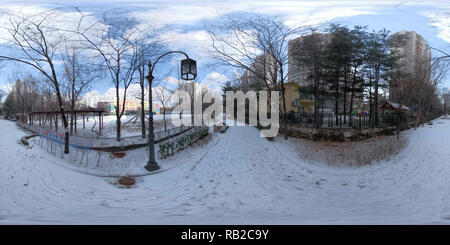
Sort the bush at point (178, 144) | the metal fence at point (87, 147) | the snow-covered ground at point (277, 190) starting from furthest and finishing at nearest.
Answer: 1. the bush at point (178, 144)
2. the metal fence at point (87, 147)
3. the snow-covered ground at point (277, 190)

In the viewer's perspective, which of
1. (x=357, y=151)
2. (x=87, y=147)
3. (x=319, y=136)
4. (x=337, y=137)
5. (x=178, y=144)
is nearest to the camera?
(x=357, y=151)

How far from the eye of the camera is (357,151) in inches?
82.9

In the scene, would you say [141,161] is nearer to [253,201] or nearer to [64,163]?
[64,163]

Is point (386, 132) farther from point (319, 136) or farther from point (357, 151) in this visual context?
point (319, 136)

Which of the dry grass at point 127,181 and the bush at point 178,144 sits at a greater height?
the bush at point 178,144

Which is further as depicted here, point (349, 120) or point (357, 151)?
point (349, 120)

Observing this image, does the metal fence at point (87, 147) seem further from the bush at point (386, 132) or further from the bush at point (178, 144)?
the bush at point (386, 132)

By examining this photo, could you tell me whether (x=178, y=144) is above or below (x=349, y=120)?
below

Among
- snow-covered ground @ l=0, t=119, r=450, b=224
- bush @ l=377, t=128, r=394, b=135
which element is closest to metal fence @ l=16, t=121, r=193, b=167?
snow-covered ground @ l=0, t=119, r=450, b=224

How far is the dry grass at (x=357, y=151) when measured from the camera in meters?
2.10

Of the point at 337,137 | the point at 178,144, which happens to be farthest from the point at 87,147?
the point at 337,137

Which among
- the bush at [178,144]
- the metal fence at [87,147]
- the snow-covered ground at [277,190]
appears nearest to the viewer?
the snow-covered ground at [277,190]

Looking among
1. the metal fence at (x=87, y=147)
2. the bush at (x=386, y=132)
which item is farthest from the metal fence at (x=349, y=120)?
the metal fence at (x=87, y=147)

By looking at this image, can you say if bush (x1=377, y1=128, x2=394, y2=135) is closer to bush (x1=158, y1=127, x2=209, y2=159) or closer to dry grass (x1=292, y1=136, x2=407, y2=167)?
dry grass (x1=292, y1=136, x2=407, y2=167)
